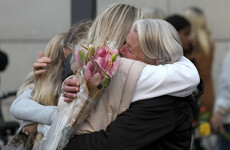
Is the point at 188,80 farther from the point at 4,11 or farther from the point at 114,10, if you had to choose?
the point at 4,11

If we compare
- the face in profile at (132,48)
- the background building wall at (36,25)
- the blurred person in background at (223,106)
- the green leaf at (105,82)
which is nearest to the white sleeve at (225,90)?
the blurred person in background at (223,106)

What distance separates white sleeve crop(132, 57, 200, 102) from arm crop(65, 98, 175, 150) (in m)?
0.04

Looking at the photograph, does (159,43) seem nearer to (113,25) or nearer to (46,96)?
(113,25)

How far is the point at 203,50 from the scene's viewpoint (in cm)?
675

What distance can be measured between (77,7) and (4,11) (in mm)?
4402

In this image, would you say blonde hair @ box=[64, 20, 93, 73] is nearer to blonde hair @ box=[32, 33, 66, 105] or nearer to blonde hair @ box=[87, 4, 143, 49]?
blonde hair @ box=[32, 33, 66, 105]

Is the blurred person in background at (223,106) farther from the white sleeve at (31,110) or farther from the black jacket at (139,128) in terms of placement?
the black jacket at (139,128)

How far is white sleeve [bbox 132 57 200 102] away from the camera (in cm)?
273

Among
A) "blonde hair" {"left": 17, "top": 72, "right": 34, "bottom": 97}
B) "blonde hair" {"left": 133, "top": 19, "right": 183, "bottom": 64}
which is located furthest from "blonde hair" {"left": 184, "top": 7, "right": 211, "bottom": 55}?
"blonde hair" {"left": 133, "top": 19, "right": 183, "bottom": 64}

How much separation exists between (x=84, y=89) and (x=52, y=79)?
0.69 metres

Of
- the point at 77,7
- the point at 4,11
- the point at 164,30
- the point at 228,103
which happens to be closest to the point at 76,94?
the point at 164,30

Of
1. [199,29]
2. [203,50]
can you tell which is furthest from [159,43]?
[199,29]

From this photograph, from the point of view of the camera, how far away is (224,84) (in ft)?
18.3

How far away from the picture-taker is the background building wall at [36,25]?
26.2 ft
